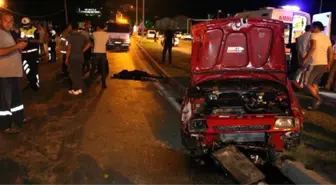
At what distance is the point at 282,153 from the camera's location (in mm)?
5250

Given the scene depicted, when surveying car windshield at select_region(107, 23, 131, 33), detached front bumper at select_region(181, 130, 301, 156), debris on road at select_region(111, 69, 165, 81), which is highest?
car windshield at select_region(107, 23, 131, 33)

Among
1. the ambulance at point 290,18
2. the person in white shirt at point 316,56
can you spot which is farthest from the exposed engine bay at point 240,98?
the ambulance at point 290,18

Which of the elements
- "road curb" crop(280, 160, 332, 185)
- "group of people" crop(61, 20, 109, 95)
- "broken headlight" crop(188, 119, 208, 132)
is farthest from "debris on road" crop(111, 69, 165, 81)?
"road curb" crop(280, 160, 332, 185)

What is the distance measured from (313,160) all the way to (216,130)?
140 centimetres

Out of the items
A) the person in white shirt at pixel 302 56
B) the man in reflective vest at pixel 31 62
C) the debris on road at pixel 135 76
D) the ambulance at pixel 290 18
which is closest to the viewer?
the person in white shirt at pixel 302 56

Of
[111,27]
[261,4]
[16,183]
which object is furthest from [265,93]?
[261,4]

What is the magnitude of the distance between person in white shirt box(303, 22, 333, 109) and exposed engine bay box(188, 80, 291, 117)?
239 cm

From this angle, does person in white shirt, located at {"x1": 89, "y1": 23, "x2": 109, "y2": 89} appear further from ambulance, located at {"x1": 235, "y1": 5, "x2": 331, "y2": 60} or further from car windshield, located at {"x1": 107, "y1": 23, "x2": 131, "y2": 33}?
car windshield, located at {"x1": 107, "y1": 23, "x2": 131, "y2": 33}

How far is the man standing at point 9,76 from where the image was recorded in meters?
6.21

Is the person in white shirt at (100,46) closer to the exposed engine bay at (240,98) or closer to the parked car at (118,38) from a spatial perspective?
the exposed engine bay at (240,98)

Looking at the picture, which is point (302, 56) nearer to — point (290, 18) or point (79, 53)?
point (79, 53)

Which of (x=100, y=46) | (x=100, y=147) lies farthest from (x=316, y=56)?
(x=100, y=46)

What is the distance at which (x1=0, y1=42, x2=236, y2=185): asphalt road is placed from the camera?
15.5 feet

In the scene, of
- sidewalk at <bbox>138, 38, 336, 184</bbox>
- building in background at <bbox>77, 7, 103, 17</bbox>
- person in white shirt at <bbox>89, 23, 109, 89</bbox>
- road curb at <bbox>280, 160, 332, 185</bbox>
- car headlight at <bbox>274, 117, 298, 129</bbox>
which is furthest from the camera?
building in background at <bbox>77, 7, 103, 17</bbox>
